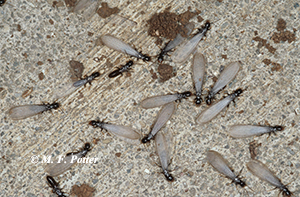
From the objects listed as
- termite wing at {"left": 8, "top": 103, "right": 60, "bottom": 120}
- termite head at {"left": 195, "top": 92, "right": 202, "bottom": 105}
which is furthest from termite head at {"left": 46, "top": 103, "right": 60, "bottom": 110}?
termite head at {"left": 195, "top": 92, "right": 202, "bottom": 105}

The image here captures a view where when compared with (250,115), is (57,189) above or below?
above

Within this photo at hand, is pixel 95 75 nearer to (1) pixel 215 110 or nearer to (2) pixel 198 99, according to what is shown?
(2) pixel 198 99

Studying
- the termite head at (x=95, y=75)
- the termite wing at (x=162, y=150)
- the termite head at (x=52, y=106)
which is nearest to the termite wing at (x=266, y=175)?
the termite wing at (x=162, y=150)

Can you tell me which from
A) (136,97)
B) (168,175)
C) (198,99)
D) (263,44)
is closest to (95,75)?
(136,97)

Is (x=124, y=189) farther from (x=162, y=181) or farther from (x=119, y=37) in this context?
(x=119, y=37)

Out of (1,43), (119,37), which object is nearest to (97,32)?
(119,37)

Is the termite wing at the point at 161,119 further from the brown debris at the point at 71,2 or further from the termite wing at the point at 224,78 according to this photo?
the brown debris at the point at 71,2

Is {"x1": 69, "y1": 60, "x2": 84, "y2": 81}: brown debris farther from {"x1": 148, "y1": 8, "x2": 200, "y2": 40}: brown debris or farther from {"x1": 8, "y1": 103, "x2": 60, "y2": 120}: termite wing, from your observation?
{"x1": 148, "y1": 8, "x2": 200, "y2": 40}: brown debris
